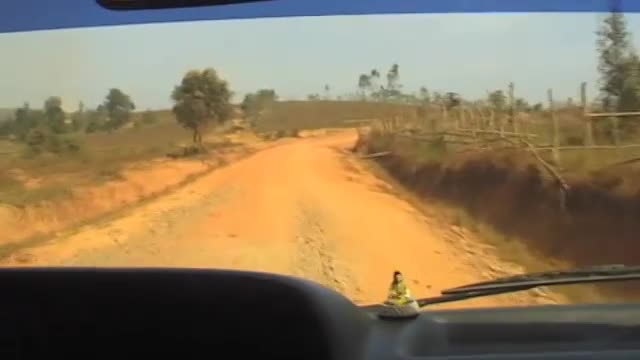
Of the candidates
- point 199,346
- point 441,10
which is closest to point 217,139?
point 441,10

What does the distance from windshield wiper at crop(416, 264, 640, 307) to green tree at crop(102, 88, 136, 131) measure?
228 cm

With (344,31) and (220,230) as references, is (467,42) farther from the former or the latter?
(220,230)

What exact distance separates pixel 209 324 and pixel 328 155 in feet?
13.3

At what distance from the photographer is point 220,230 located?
6938mm

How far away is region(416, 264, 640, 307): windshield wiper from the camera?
114 inches

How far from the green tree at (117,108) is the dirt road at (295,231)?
65 centimetres

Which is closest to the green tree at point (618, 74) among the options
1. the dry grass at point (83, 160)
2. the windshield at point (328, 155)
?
the windshield at point (328, 155)

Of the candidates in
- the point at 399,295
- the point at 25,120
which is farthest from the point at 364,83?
the point at 399,295

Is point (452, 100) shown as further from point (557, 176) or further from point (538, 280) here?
point (538, 280)

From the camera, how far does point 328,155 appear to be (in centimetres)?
617

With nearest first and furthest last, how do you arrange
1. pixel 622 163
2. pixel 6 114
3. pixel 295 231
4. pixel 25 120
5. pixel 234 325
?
pixel 234 325
pixel 6 114
pixel 25 120
pixel 622 163
pixel 295 231

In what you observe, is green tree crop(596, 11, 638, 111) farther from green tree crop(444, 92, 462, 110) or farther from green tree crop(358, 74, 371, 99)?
green tree crop(358, 74, 371, 99)

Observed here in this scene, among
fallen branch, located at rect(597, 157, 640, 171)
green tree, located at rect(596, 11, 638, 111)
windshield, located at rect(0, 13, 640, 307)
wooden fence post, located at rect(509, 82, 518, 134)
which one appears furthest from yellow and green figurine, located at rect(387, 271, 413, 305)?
fallen branch, located at rect(597, 157, 640, 171)

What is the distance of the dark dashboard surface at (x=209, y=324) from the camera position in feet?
6.63
